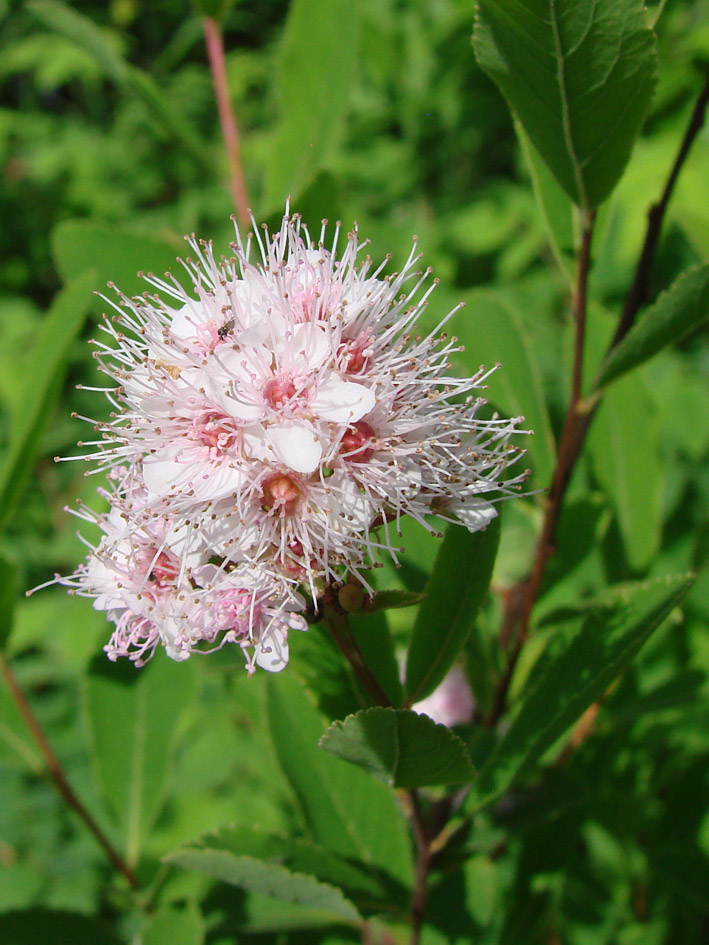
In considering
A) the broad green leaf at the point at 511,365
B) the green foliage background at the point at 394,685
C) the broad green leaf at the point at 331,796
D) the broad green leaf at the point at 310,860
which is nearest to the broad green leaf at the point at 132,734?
the green foliage background at the point at 394,685

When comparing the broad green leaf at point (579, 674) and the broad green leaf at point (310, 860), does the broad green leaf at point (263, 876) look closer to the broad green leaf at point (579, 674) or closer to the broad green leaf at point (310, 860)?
the broad green leaf at point (310, 860)

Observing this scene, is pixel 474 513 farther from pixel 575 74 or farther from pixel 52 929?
pixel 52 929

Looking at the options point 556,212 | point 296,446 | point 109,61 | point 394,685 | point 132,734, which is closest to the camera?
point 296,446

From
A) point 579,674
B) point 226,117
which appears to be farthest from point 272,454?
point 226,117

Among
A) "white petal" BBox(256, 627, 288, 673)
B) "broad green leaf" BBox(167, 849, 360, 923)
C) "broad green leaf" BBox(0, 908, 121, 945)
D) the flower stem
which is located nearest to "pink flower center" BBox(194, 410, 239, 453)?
"white petal" BBox(256, 627, 288, 673)

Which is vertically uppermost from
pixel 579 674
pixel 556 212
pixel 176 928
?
pixel 556 212

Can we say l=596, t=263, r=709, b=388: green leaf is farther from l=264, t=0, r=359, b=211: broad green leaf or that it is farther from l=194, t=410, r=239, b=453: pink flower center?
l=264, t=0, r=359, b=211: broad green leaf
